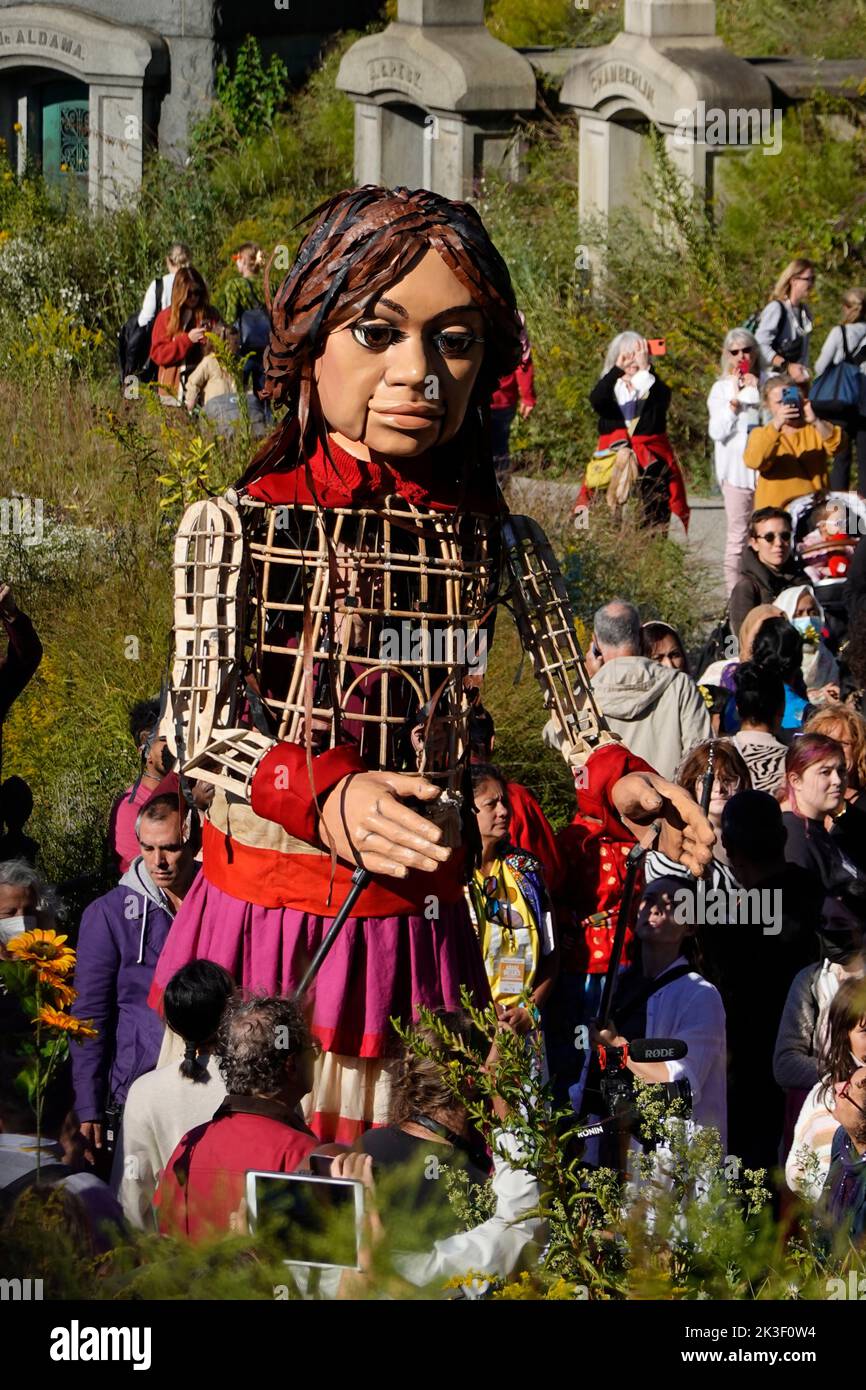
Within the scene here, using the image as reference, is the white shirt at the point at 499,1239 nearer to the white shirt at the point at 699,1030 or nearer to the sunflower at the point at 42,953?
the sunflower at the point at 42,953

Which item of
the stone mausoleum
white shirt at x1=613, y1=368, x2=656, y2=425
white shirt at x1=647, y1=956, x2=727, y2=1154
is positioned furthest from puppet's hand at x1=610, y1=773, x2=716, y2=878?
the stone mausoleum

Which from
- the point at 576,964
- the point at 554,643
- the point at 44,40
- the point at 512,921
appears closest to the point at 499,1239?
the point at 554,643

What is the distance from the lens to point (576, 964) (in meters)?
5.85

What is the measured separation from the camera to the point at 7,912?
5422 millimetres

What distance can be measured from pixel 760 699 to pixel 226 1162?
3.57 metres

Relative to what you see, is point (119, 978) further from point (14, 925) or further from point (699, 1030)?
point (699, 1030)

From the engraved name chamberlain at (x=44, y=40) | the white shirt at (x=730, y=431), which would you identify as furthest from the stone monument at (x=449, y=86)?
the white shirt at (x=730, y=431)

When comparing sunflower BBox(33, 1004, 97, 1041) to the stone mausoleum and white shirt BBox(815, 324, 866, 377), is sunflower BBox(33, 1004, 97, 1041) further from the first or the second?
the stone mausoleum

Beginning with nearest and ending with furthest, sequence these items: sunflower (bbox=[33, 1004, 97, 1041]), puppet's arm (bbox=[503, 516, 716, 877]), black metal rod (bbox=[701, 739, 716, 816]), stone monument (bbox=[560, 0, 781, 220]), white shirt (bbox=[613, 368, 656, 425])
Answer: sunflower (bbox=[33, 1004, 97, 1041])
puppet's arm (bbox=[503, 516, 716, 877])
black metal rod (bbox=[701, 739, 716, 816])
white shirt (bbox=[613, 368, 656, 425])
stone monument (bbox=[560, 0, 781, 220])

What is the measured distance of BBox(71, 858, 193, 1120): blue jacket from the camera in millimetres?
5535

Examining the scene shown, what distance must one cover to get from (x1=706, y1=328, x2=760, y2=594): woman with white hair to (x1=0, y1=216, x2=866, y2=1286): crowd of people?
2.21 m

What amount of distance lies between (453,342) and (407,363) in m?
0.13

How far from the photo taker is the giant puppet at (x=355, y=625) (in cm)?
415
